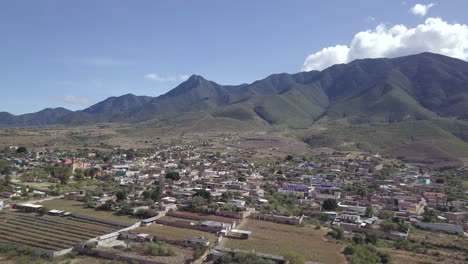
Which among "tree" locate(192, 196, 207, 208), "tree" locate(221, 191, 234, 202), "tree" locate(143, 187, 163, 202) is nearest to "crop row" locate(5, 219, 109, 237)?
"tree" locate(192, 196, 207, 208)

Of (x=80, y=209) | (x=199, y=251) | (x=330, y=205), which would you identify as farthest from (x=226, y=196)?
(x=199, y=251)

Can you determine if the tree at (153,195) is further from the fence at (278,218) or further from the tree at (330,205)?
the tree at (330,205)

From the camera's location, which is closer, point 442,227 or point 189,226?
point 189,226

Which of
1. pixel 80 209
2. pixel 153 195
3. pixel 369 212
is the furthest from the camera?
pixel 153 195

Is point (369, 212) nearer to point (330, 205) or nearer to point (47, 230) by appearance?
point (330, 205)

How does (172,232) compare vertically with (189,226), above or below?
below

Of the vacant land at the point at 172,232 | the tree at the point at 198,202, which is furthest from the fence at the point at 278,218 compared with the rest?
the vacant land at the point at 172,232

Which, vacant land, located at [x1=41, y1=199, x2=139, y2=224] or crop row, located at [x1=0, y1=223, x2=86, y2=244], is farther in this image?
vacant land, located at [x1=41, y1=199, x2=139, y2=224]

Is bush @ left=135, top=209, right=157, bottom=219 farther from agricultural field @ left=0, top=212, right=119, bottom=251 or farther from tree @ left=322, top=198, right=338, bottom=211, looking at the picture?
tree @ left=322, top=198, right=338, bottom=211

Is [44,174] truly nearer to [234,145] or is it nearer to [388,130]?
[234,145]
